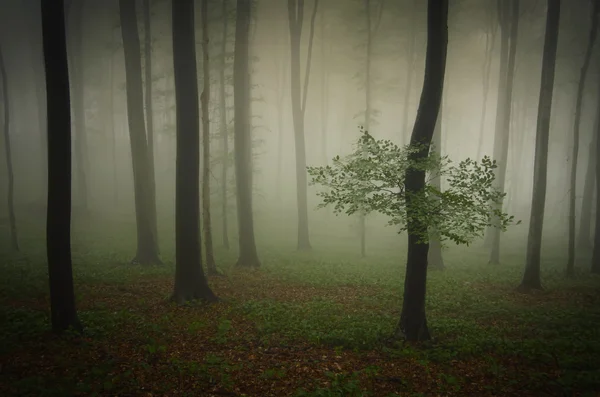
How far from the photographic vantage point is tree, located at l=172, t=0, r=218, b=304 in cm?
1086

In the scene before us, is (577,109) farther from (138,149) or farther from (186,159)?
(138,149)

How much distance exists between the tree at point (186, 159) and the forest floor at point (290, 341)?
0.84 metres

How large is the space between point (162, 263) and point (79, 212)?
1603 centimetres

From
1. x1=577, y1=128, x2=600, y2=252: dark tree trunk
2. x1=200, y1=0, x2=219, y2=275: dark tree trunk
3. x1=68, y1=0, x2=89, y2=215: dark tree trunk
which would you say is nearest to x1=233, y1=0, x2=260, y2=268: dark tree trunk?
x1=200, y1=0, x2=219, y2=275: dark tree trunk

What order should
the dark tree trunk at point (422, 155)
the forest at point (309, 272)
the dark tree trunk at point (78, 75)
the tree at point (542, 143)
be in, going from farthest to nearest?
the dark tree trunk at point (78, 75) → the tree at point (542, 143) → the dark tree trunk at point (422, 155) → the forest at point (309, 272)

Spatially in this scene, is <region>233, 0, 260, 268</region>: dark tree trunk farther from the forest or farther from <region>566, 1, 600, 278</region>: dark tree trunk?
<region>566, 1, 600, 278</region>: dark tree trunk

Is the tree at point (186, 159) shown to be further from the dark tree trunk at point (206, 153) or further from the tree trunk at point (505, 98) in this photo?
the tree trunk at point (505, 98)

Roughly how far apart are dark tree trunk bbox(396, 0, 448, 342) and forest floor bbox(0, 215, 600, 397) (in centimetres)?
79

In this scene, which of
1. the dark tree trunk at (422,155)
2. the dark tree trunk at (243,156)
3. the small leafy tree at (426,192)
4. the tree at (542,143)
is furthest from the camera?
the dark tree trunk at (243,156)

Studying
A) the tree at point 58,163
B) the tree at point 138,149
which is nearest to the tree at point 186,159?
the tree at point 58,163

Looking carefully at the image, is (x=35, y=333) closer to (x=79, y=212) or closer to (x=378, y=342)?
(x=378, y=342)

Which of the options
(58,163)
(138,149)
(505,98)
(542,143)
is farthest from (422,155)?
(505,98)

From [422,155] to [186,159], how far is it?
6934 millimetres

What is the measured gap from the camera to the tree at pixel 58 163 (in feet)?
24.4
